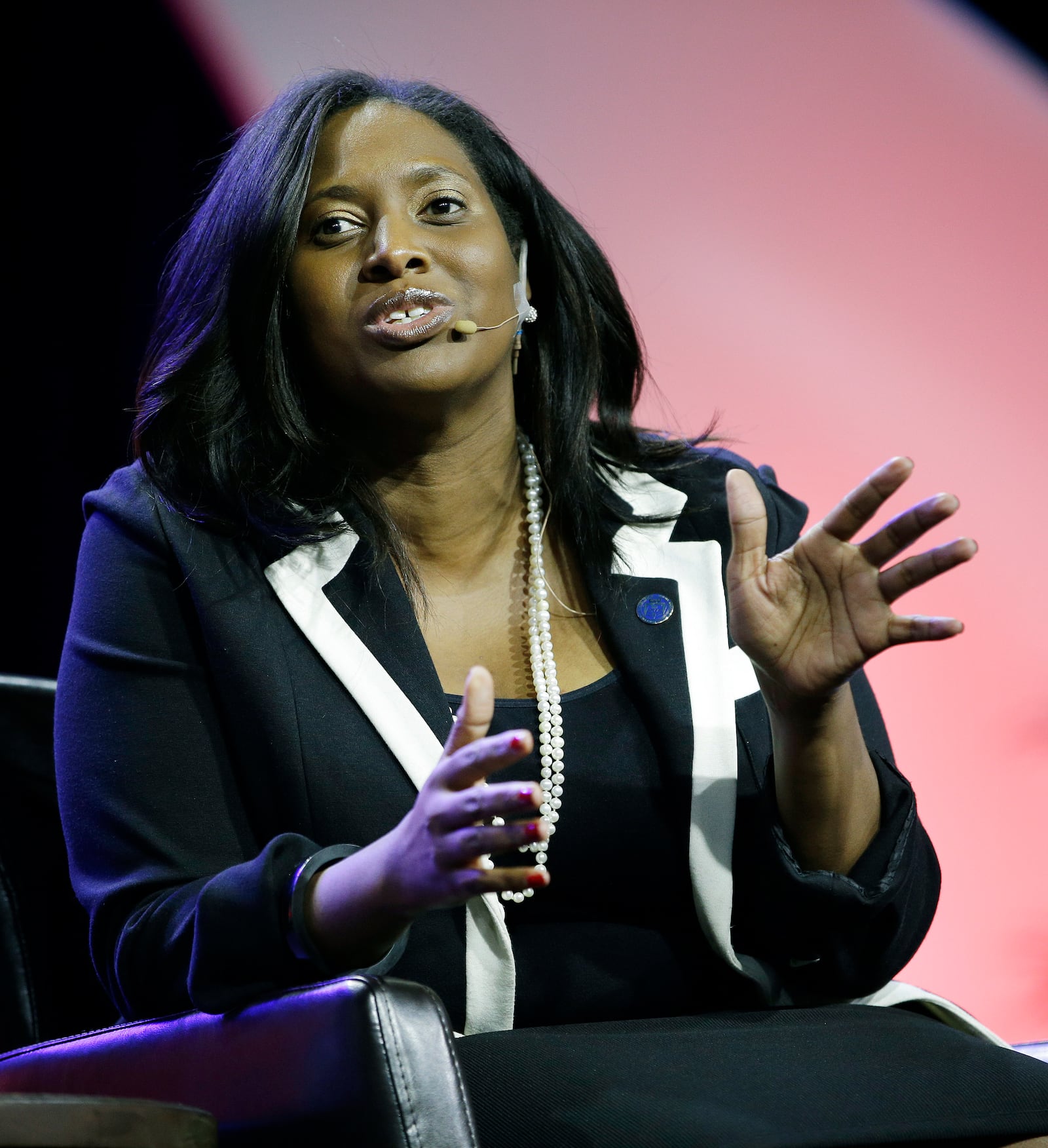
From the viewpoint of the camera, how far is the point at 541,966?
139cm

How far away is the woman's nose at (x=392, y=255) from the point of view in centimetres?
150

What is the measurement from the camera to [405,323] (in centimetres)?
149

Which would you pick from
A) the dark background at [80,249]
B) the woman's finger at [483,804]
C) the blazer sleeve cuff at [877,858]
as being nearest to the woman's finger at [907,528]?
the blazer sleeve cuff at [877,858]

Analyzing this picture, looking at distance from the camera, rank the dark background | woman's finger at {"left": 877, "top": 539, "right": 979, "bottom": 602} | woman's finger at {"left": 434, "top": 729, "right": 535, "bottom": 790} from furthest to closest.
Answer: the dark background, woman's finger at {"left": 877, "top": 539, "right": 979, "bottom": 602}, woman's finger at {"left": 434, "top": 729, "right": 535, "bottom": 790}

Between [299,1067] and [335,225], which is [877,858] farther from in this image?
[335,225]

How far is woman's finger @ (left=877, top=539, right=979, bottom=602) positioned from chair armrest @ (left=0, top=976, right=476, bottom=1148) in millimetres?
536

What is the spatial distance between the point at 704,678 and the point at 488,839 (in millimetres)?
615

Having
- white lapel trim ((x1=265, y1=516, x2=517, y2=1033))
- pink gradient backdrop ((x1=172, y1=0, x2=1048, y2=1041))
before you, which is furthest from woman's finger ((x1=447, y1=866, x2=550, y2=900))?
pink gradient backdrop ((x1=172, y1=0, x2=1048, y2=1041))

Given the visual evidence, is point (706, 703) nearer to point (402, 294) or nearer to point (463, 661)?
point (463, 661)

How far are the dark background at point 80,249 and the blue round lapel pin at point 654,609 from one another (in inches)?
37.2

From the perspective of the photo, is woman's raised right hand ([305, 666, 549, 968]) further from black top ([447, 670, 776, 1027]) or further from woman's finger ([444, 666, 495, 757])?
black top ([447, 670, 776, 1027])

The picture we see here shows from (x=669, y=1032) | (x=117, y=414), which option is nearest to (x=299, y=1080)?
(x=669, y=1032)

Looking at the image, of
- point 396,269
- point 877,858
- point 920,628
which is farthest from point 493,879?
point 396,269

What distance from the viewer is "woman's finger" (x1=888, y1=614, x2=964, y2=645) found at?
112 centimetres
